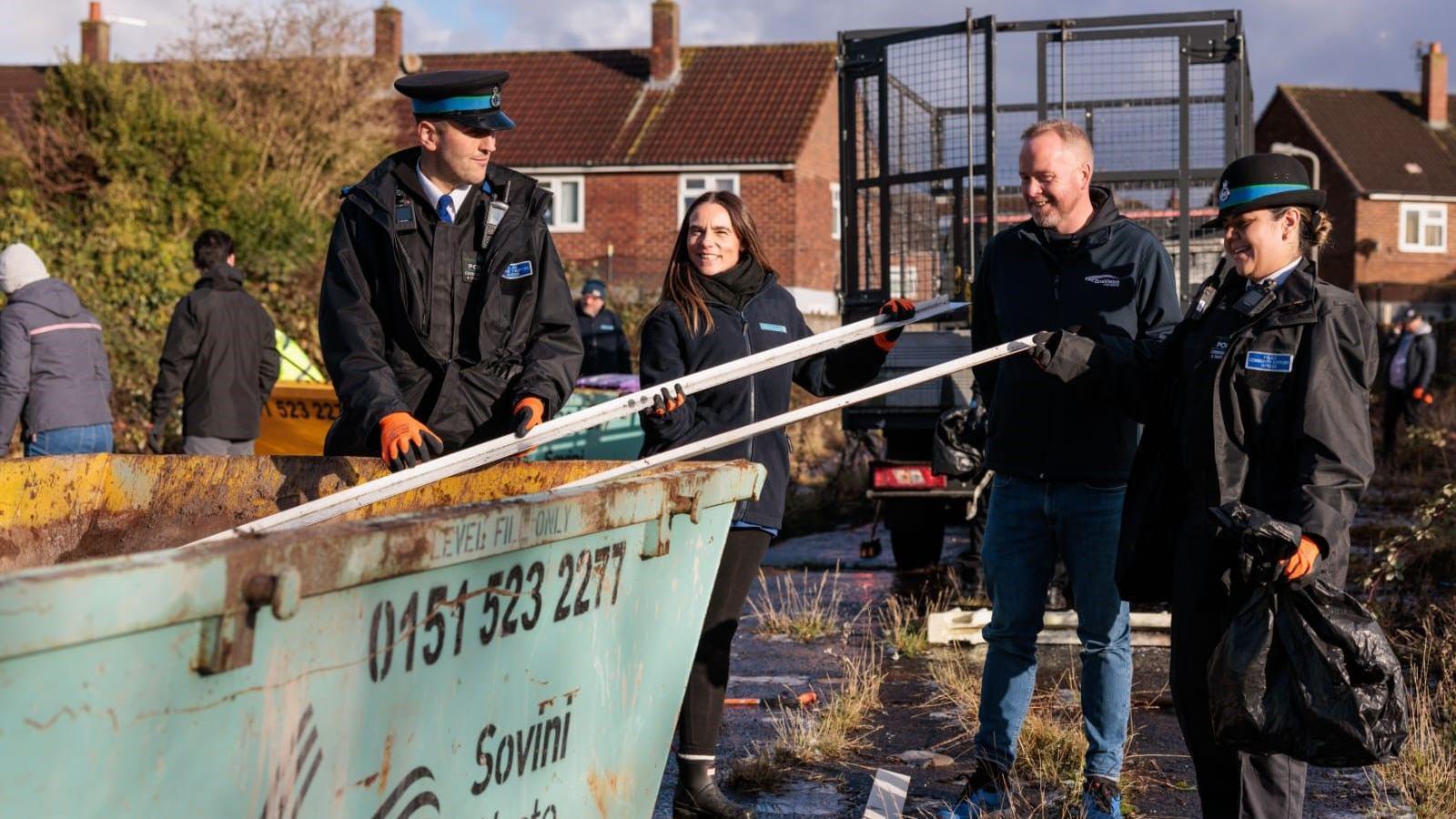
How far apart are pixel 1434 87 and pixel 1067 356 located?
166 feet

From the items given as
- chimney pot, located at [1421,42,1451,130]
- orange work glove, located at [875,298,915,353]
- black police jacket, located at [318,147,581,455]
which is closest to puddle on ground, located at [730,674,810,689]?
orange work glove, located at [875,298,915,353]

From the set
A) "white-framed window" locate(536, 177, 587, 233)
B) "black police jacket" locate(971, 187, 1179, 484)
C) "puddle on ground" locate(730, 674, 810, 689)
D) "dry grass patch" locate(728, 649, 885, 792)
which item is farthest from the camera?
"white-framed window" locate(536, 177, 587, 233)

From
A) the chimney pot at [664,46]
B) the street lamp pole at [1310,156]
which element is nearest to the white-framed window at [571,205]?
the chimney pot at [664,46]

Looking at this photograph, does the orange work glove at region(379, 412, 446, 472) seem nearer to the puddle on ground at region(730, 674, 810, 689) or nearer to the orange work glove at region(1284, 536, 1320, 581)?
the orange work glove at region(1284, 536, 1320, 581)

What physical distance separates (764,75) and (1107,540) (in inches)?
1324

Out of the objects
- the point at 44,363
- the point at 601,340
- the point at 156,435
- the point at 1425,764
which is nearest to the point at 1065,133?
the point at 1425,764

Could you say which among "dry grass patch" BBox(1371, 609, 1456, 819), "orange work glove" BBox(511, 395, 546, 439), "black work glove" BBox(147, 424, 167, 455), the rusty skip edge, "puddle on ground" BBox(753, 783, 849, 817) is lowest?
"puddle on ground" BBox(753, 783, 849, 817)

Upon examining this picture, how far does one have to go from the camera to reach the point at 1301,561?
3.49m

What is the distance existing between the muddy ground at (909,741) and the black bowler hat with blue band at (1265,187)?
2.07 metres

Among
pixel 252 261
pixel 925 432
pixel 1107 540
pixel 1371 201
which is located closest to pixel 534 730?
pixel 1107 540

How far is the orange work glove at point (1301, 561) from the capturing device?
11.4ft

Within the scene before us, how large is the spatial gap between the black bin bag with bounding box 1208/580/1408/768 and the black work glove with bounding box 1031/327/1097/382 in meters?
0.94

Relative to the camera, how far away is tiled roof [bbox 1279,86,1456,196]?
154 ft

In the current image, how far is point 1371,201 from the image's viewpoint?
46.1m
